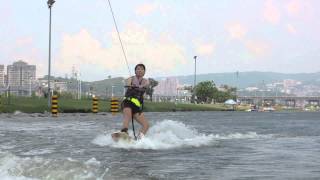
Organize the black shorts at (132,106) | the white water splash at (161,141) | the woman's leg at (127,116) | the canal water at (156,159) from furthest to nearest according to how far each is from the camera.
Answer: the black shorts at (132,106) < the woman's leg at (127,116) < the white water splash at (161,141) < the canal water at (156,159)

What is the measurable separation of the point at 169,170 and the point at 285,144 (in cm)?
641

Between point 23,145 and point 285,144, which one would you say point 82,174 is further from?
point 285,144

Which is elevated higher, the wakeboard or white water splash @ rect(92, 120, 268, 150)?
the wakeboard

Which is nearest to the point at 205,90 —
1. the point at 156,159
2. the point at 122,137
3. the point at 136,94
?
the point at 136,94

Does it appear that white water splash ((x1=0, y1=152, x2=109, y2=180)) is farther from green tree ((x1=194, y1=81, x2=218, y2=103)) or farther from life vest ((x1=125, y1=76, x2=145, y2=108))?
green tree ((x1=194, y1=81, x2=218, y2=103))

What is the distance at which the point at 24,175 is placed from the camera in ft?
27.1

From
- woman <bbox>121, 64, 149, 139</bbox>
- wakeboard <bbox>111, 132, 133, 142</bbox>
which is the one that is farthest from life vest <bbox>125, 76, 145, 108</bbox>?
wakeboard <bbox>111, 132, 133, 142</bbox>

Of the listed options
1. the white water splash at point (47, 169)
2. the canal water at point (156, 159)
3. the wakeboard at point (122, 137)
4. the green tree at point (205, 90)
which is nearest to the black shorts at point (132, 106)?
the canal water at point (156, 159)

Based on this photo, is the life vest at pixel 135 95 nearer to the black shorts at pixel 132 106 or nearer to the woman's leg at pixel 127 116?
the black shorts at pixel 132 106

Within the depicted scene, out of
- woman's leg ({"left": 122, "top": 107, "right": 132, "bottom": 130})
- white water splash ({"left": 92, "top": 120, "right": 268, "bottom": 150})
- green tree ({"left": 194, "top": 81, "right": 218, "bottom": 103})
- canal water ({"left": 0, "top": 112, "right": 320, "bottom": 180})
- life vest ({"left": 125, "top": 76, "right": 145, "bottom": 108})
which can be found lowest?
canal water ({"left": 0, "top": 112, "right": 320, "bottom": 180})

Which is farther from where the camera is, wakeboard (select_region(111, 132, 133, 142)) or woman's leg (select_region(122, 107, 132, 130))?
woman's leg (select_region(122, 107, 132, 130))

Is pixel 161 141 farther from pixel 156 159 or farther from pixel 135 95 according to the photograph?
pixel 156 159

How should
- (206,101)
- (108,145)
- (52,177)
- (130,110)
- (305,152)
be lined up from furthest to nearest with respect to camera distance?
1. (206,101)
2. (130,110)
3. (108,145)
4. (305,152)
5. (52,177)

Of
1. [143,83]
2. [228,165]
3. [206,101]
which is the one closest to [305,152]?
[228,165]
